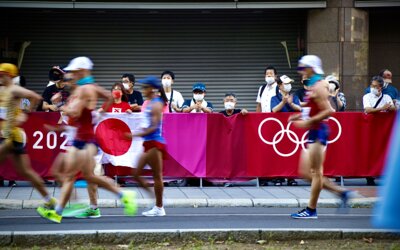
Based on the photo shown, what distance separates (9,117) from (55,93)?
16.0 feet

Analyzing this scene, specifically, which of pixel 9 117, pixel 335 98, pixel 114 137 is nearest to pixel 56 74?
pixel 114 137

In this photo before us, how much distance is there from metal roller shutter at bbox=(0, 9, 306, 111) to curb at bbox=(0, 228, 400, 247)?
12.3 m

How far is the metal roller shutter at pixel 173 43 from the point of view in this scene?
21859 mm

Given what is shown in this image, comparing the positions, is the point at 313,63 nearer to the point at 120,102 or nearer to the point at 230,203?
the point at 230,203

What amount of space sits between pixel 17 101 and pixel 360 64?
38.0 feet

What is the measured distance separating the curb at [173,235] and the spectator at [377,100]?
5.74m

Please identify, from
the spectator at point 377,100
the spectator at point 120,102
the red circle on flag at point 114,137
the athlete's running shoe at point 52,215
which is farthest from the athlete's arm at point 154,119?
the spectator at point 377,100

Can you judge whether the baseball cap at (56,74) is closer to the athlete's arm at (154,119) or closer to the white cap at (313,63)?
the athlete's arm at (154,119)

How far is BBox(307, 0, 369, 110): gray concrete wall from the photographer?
20.5 metres

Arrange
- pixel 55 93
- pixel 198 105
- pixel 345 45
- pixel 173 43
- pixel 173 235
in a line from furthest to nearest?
pixel 173 43 → pixel 345 45 → pixel 198 105 → pixel 55 93 → pixel 173 235

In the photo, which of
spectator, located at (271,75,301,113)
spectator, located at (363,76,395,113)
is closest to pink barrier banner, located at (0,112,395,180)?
spectator, located at (363,76,395,113)

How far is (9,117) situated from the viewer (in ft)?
35.6

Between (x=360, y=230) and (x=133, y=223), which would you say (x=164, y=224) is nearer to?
(x=133, y=223)

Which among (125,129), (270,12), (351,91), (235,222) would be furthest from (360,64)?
(235,222)
